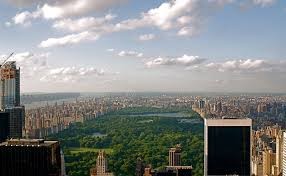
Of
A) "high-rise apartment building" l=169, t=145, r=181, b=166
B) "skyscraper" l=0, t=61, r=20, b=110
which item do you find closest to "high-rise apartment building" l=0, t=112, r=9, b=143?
"skyscraper" l=0, t=61, r=20, b=110

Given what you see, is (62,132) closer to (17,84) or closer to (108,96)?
(17,84)

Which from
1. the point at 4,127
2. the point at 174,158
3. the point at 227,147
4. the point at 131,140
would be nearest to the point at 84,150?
the point at 131,140

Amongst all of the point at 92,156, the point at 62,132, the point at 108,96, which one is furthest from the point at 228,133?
the point at 108,96

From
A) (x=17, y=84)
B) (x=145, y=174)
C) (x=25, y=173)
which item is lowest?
(x=145, y=174)

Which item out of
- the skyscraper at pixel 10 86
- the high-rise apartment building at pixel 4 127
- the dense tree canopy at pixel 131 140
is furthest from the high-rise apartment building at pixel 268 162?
the skyscraper at pixel 10 86

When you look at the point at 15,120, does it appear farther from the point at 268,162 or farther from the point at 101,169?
the point at 268,162

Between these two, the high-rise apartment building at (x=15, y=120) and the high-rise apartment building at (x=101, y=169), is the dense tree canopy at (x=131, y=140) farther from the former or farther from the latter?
the high-rise apartment building at (x=15, y=120)
